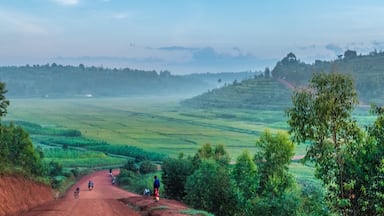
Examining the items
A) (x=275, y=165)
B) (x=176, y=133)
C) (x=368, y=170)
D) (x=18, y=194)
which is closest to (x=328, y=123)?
(x=368, y=170)

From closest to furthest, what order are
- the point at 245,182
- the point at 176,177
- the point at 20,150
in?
the point at 245,182, the point at 176,177, the point at 20,150

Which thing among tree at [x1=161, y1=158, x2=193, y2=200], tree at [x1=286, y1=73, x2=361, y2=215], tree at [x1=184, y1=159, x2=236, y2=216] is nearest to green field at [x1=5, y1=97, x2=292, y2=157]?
tree at [x1=161, y1=158, x2=193, y2=200]

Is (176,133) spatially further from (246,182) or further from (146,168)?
(246,182)

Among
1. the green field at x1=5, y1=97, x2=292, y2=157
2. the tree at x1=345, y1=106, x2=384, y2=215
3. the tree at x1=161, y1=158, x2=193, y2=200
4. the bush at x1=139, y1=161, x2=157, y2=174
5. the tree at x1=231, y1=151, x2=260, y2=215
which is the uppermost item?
the tree at x1=345, y1=106, x2=384, y2=215

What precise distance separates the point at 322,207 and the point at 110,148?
3691 inches

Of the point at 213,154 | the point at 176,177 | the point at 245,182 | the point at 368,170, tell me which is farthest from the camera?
the point at 213,154

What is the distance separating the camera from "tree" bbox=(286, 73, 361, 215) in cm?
1727

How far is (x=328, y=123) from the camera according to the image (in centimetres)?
1752

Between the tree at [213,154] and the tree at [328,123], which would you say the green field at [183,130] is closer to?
the tree at [213,154]

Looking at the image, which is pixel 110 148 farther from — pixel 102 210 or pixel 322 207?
pixel 322 207

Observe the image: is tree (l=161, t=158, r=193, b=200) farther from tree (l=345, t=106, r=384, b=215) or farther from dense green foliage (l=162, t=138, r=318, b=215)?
tree (l=345, t=106, r=384, b=215)

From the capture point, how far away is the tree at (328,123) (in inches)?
680

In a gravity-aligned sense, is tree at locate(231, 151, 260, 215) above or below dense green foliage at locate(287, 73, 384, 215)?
below

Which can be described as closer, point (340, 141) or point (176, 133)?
point (340, 141)
